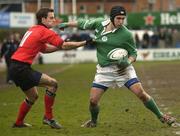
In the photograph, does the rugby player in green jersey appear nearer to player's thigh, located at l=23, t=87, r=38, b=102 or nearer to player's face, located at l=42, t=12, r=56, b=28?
player's face, located at l=42, t=12, r=56, b=28

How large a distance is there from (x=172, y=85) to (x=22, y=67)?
40.1 ft

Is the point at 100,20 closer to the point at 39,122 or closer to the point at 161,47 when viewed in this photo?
the point at 39,122

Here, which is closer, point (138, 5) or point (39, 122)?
point (39, 122)

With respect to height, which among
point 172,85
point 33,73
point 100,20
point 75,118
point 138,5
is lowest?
point 138,5

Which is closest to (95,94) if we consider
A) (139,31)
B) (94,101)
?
(94,101)

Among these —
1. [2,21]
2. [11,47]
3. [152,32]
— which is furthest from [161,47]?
[11,47]

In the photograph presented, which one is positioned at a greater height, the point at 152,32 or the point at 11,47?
the point at 11,47

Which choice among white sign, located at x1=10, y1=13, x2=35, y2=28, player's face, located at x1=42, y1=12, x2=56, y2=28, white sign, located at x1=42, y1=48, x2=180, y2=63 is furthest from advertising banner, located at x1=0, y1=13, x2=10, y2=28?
player's face, located at x1=42, y1=12, x2=56, y2=28

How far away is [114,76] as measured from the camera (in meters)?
11.8

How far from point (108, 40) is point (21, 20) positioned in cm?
3955

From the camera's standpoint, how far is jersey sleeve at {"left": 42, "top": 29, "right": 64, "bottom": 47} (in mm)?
11281

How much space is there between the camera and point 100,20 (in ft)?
38.7

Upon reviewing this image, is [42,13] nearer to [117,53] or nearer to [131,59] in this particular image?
[117,53]

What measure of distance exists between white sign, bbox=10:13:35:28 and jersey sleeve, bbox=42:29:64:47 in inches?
1553
